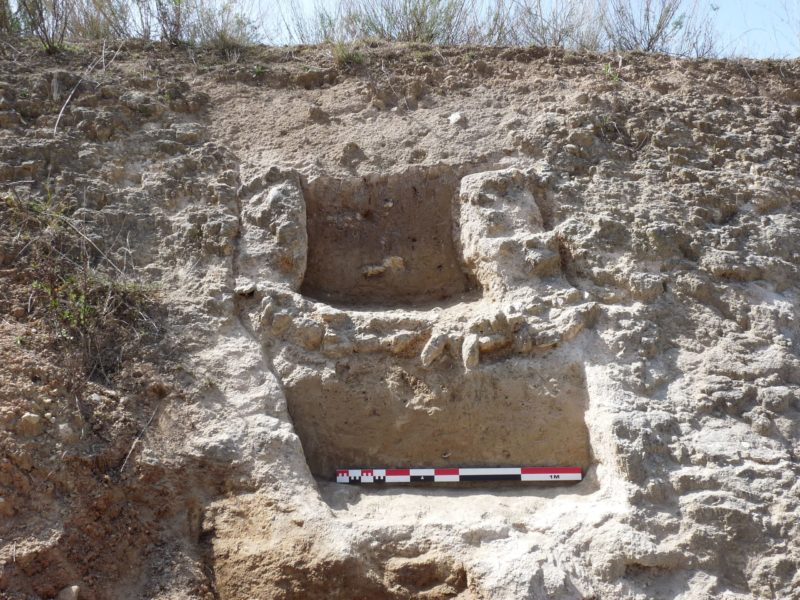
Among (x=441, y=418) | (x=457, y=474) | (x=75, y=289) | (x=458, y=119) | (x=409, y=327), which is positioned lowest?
(x=457, y=474)

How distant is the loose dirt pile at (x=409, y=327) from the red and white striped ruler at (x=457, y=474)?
0.05 m

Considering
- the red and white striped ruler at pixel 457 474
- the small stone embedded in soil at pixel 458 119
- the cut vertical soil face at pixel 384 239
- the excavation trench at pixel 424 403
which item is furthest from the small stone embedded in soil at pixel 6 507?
the small stone embedded in soil at pixel 458 119

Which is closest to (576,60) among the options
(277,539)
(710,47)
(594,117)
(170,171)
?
(594,117)

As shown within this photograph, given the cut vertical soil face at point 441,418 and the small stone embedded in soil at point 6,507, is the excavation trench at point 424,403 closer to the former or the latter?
the cut vertical soil face at point 441,418

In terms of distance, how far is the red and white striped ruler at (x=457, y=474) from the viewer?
349 cm

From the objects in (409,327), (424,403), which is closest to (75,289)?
(409,327)

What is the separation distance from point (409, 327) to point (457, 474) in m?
0.69

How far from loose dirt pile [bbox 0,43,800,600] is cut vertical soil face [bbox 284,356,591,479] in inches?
0.5

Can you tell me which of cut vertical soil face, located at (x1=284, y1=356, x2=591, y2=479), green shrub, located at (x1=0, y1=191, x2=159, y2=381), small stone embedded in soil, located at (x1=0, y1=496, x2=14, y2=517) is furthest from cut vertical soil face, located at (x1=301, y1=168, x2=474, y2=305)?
small stone embedded in soil, located at (x1=0, y1=496, x2=14, y2=517)

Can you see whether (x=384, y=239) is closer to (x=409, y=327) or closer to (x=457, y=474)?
(x=409, y=327)

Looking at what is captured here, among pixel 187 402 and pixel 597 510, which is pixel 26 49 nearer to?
pixel 187 402

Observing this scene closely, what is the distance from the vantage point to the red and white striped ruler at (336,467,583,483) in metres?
3.49

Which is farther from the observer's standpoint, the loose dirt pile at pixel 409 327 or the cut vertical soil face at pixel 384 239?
the cut vertical soil face at pixel 384 239

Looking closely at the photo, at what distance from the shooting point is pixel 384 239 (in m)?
4.32
